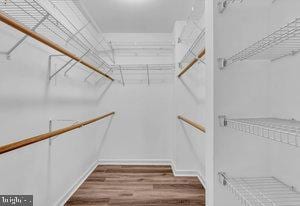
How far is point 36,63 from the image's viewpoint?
1547 millimetres

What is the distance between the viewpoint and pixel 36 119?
1.55m

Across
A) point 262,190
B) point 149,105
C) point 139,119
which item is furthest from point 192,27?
point 262,190

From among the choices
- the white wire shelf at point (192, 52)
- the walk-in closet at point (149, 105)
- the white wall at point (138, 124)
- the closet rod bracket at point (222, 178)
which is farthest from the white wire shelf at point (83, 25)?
the closet rod bracket at point (222, 178)

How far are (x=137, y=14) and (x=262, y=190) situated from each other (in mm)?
2347

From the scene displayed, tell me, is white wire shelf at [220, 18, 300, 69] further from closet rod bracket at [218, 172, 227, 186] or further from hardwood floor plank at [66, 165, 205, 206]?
hardwood floor plank at [66, 165, 205, 206]

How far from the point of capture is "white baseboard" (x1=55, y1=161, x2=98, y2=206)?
202 cm

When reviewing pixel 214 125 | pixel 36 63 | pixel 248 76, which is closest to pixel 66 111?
pixel 36 63

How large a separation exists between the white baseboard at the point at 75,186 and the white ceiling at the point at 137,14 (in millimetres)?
1936

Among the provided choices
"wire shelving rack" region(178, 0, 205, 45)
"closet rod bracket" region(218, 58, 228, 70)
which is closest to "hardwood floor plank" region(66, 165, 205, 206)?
"closet rod bracket" region(218, 58, 228, 70)

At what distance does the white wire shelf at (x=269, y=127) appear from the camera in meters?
0.76

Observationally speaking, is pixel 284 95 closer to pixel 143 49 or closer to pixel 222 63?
pixel 222 63

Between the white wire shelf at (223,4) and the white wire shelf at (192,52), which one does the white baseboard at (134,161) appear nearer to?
the white wire shelf at (192,52)

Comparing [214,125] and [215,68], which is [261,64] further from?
[214,125]

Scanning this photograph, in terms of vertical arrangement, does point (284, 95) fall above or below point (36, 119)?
above
